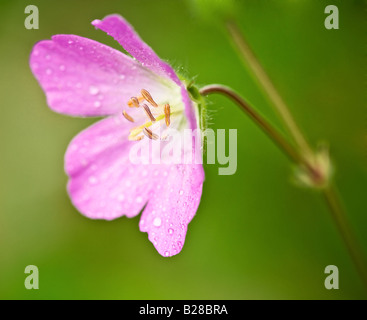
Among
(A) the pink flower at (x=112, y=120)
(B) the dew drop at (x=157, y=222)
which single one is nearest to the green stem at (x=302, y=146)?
(A) the pink flower at (x=112, y=120)

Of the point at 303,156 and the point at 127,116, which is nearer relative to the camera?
the point at 127,116

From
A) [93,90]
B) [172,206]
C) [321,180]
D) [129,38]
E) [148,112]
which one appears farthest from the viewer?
Answer: [321,180]

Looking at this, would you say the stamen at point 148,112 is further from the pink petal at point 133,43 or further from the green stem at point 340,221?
the green stem at point 340,221

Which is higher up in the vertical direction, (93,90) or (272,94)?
(272,94)

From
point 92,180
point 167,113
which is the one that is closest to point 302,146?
point 167,113

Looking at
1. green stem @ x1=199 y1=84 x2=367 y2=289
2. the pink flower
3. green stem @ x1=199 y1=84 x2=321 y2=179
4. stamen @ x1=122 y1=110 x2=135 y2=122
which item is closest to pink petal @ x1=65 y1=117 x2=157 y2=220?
the pink flower

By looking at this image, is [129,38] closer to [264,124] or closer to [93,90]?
[93,90]
